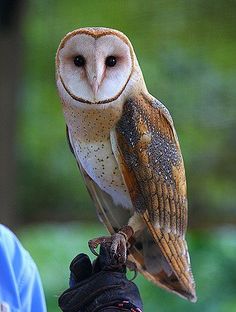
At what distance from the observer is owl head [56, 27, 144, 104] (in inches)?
46.9

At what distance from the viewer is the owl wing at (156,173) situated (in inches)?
49.0

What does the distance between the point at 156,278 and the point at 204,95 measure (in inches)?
85.2

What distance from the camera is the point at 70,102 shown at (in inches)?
48.3

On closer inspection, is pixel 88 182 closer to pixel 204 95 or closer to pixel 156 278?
pixel 156 278

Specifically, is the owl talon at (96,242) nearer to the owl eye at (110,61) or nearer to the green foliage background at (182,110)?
the owl eye at (110,61)

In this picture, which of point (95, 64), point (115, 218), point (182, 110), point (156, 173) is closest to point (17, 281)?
point (115, 218)

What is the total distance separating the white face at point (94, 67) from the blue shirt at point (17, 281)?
0.60 meters

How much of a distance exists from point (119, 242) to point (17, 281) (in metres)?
0.55

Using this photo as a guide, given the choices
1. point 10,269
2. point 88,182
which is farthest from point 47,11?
point 88,182

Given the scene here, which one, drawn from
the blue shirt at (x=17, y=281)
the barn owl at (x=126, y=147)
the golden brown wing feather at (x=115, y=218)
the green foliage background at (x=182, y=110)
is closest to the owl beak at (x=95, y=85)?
the barn owl at (x=126, y=147)

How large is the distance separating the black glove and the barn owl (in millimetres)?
51

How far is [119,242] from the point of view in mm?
1232

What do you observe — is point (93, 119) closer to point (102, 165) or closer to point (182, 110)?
point (102, 165)

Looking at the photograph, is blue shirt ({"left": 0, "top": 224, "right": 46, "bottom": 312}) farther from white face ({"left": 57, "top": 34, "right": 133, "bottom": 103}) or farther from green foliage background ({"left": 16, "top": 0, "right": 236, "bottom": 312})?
green foliage background ({"left": 16, "top": 0, "right": 236, "bottom": 312})
